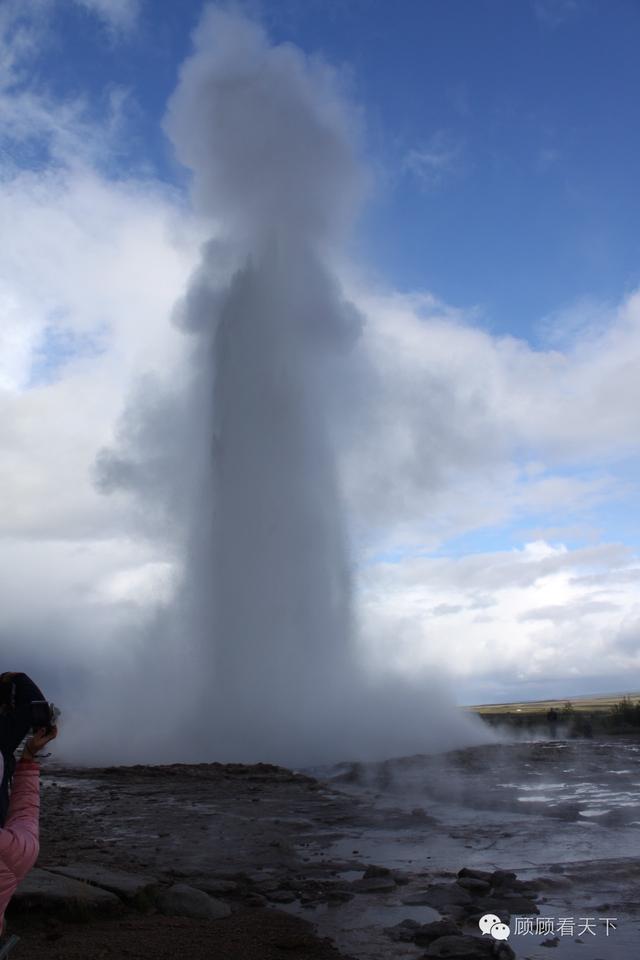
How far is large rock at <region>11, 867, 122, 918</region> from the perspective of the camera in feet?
23.7

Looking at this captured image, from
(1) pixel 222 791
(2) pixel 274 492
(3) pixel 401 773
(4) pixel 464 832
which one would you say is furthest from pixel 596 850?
(2) pixel 274 492

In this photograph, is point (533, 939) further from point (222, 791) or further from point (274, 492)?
point (274, 492)

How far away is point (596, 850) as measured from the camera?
10.7m

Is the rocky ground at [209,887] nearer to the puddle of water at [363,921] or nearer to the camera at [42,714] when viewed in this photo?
the puddle of water at [363,921]

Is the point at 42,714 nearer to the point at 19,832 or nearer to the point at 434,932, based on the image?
the point at 19,832

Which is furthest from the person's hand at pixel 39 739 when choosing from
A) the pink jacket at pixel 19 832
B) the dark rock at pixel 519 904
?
the dark rock at pixel 519 904

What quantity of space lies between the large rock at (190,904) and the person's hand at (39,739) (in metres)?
5.04

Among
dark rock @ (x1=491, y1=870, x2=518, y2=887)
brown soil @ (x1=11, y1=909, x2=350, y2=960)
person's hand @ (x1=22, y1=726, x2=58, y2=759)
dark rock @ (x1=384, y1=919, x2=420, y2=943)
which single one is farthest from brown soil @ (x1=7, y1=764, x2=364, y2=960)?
person's hand @ (x1=22, y1=726, x2=58, y2=759)

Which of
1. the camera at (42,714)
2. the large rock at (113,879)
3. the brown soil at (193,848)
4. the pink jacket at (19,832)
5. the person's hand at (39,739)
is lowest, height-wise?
the brown soil at (193,848)

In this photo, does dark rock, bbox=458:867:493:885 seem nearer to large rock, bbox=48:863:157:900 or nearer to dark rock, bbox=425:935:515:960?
dark rock, bbox=425:935:515:960

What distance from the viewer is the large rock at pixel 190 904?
25.0ft

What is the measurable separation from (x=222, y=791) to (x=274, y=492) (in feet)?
45.8

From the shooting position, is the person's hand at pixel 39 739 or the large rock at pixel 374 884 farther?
the large rock at pixel 374 884

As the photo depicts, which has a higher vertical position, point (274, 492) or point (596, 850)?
point (274, 492)
